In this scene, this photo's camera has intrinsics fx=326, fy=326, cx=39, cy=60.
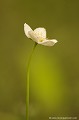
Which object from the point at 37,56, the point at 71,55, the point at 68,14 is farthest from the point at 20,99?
the point at 68,14

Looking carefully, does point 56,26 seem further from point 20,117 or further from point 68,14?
point 20,117

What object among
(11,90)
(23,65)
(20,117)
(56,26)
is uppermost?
(56,26)

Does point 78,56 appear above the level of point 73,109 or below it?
above

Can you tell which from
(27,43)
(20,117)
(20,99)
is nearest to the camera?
(20,117)

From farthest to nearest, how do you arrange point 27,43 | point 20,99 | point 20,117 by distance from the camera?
1. point 27,43
2. point 20,99
3. point 20,117

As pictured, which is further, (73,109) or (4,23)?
(4,23)

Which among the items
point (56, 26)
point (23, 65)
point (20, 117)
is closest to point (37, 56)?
point (23, 65)
